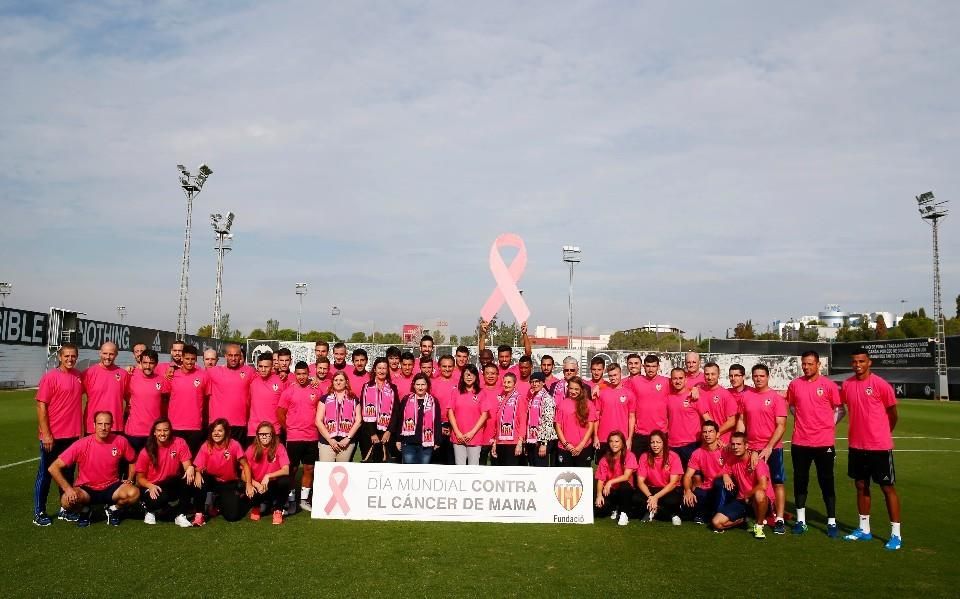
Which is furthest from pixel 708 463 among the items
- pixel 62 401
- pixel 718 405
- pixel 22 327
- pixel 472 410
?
pixel 22 327

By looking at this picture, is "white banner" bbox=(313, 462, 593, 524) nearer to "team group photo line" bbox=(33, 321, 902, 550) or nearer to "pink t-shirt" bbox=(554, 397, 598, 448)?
"team group photo line" bbox=(33, 321, 902, 550)

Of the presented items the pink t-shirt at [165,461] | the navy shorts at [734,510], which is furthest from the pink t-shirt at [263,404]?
the navy shorts at [734,510]

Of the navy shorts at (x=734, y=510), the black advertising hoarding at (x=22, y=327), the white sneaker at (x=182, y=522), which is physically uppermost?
the black advertising hoarding at (x=22, y=327)

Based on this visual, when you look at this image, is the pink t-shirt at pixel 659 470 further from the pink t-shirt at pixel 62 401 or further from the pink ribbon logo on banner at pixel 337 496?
the pink t-shirt at pixel 62 401

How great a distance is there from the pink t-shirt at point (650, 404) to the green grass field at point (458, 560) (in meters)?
1.21

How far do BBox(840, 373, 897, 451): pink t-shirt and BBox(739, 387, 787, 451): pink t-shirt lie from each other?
687 millimetres

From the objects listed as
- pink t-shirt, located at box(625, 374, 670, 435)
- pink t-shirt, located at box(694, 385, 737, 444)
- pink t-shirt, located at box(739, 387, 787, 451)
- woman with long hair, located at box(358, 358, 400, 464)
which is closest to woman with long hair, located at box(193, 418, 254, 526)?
woman with long hair, located at box(358, 358, 400, 464)

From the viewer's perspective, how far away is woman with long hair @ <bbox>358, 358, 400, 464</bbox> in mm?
7910

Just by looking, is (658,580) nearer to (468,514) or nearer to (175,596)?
(468,514)

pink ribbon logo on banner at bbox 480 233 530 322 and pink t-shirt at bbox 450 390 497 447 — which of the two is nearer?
pink t-shirt at bbox 450 390 497 447

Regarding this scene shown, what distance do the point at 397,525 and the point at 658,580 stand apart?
2857mm

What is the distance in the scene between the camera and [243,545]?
6.14 metres

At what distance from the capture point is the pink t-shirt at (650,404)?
8141 millimetres

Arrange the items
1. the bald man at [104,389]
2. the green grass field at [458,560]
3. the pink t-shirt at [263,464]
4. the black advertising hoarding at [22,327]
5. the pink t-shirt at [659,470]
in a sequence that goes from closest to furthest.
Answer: the green grass field at [458,560] < the bald man at [104,389] < the pink t-shirt at [263,464] < the pink t-shirt at [659,470] < the black advertising hoarding at [22,327]
